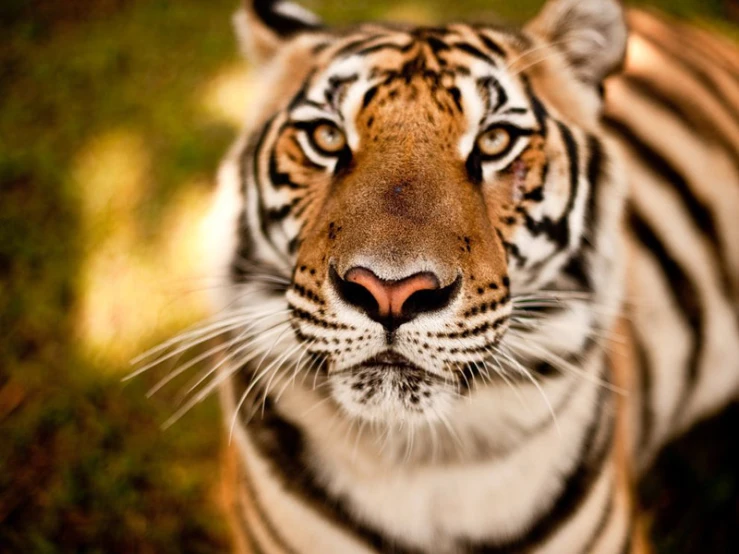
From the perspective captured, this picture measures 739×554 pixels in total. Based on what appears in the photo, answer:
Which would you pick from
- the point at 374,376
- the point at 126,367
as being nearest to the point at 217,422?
the point at 126,367

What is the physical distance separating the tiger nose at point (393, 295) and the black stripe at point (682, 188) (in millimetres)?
1158

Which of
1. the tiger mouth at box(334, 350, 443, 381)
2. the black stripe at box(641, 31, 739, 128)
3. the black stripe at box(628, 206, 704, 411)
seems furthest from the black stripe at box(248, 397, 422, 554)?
the black stripe at box(641, 31, 739, 128)

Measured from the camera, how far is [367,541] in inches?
42.9

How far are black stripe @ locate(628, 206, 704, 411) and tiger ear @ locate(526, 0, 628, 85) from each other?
574mm

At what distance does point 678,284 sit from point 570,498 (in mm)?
832

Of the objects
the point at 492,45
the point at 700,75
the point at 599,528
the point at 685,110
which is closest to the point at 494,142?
the point at 492,45

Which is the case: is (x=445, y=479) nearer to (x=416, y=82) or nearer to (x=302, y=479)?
(x=302, y=479)

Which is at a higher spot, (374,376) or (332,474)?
(374,376)

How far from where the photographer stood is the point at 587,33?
3.88ft

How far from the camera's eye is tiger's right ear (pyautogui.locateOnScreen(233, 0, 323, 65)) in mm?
1337

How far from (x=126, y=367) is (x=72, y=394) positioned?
17cm

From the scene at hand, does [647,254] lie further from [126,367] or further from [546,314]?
[126,367]

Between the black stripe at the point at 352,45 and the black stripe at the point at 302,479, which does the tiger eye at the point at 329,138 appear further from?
the black stripe at the point at 302,479

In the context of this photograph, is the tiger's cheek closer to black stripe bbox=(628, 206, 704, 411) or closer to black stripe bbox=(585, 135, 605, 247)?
black stripe bbox=(585, 135, 605, 247)
